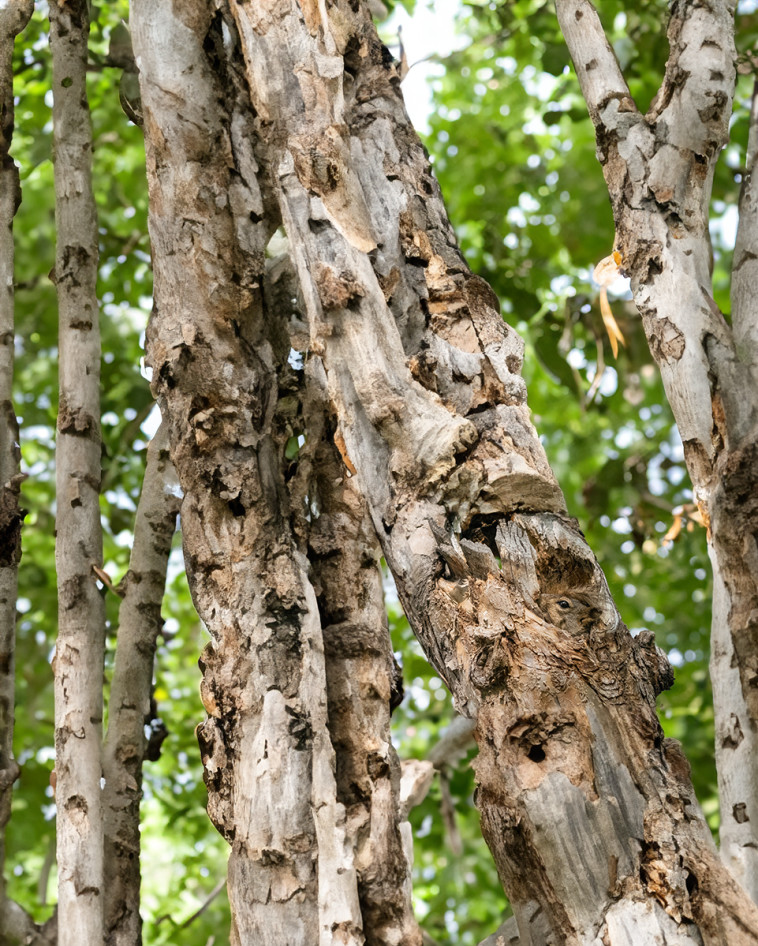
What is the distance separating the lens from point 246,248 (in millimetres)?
2174

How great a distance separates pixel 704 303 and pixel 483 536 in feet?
2.89

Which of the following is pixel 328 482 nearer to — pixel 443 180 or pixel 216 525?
pixel 216 525

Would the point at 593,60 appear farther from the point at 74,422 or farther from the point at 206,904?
the point at 206,904

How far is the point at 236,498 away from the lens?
197 centimetres

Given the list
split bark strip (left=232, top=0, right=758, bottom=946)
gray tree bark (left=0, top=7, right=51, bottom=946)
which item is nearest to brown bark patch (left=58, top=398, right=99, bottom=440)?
gray tree bark (left=0, top=7, right=51, bottom=946)

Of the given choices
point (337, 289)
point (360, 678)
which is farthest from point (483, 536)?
point (360, 678)

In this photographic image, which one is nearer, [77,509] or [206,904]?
[77,509]

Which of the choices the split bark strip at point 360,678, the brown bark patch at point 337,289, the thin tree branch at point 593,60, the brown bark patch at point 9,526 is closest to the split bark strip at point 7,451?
the brown bark patch at point 9,526

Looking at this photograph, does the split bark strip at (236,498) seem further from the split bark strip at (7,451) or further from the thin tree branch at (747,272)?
the thin tree branch at (747,272)

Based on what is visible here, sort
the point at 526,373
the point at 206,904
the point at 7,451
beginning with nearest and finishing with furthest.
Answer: the point at 7,451 → the point at 206,904 → the point at 526,373

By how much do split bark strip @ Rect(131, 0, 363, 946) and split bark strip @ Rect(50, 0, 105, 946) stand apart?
0.40 meters

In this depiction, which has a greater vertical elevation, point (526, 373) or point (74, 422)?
point (526, 373)

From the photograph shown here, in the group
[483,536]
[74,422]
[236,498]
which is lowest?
[483,536]

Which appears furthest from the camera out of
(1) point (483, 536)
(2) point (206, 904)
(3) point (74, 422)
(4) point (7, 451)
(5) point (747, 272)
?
(2) point (206, 904)
